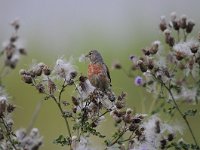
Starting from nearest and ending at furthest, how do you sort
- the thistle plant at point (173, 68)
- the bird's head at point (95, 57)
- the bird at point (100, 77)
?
1. the bird at point (100, 77)
2. the bird's head at point (95, 57)
3. the thistle plant at point (173, 68)

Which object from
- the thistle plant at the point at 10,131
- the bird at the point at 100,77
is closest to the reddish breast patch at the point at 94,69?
the bird at the point at 100,77

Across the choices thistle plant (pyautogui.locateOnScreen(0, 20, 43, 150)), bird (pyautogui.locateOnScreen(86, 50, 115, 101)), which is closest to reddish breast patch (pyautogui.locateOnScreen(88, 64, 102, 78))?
bird (pyautogui.locateOnScreen(86, 50, 115, 101))

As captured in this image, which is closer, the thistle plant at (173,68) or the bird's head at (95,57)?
the bird's head at (95,57)

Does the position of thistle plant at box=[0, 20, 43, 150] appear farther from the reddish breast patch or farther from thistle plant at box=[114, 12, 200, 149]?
thistle plant at box=[114, 12, 200, 149]

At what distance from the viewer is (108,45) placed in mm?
10430

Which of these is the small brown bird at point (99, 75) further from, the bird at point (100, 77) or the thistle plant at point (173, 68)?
the thistle plant at point (173, 68)

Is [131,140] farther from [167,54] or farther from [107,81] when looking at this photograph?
[167,54]

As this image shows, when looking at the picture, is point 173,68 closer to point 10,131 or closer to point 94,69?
point 94,69

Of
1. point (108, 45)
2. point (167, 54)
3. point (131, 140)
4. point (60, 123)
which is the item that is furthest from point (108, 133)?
point (108, 45)

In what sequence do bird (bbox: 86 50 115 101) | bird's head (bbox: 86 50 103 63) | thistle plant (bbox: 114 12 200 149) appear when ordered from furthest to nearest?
1. thistle plant (bbox: 114 12 200 149)
2. bird's head (bbox: 86 50 103 63)
3. bird (bbox: 86 50 115 101)

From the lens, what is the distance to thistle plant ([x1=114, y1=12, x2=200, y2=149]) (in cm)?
429

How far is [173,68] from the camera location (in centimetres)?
449

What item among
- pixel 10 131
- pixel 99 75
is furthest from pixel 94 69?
pixel 10 131

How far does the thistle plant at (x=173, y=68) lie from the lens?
429 cm
